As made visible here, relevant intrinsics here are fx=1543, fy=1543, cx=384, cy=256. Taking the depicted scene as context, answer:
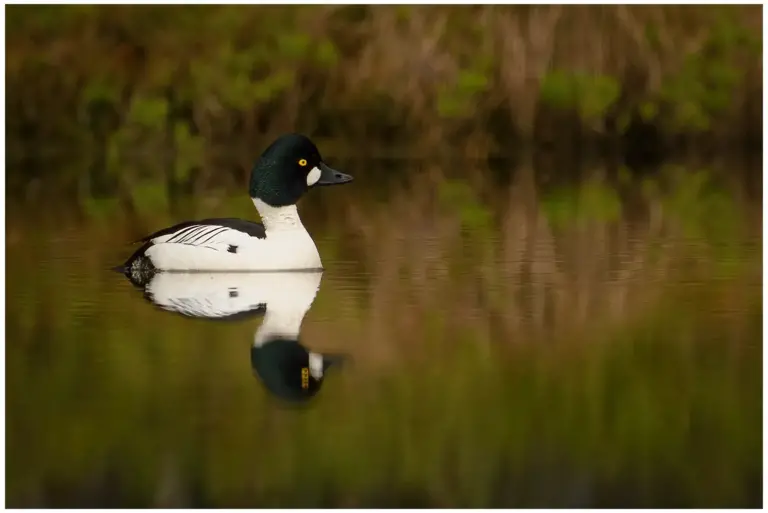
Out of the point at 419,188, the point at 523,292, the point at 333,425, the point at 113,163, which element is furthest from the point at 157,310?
the point at 113,163

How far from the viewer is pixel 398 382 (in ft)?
20.3

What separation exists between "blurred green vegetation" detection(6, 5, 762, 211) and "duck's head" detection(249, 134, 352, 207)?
13.7 m

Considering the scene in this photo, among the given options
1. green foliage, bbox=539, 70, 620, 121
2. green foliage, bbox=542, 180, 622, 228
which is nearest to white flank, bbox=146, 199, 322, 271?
green foliage, bbox=542, 180, 622, 228

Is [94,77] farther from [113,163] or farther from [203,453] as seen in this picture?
[203,453]

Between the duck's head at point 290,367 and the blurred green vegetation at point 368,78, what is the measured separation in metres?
16.4

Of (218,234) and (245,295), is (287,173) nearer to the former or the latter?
(218,234)

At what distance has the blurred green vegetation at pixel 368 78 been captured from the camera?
24.0 metres

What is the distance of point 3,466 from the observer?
529 cm

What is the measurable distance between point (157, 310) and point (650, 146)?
64.2 ft

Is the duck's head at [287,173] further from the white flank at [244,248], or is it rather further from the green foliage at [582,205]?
the green foliage at [582,205]

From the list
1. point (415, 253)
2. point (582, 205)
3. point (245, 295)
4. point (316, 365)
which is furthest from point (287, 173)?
point (582, 205)

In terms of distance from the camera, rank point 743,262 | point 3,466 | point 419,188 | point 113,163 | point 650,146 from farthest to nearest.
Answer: point 650,146
point 113,163
point 419,188
point 743,262
point 3,466

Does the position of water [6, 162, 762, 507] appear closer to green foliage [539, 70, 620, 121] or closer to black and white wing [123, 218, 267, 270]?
black and white wing [123, 218, 267, 270]

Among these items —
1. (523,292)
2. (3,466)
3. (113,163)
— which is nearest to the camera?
(3,466)
